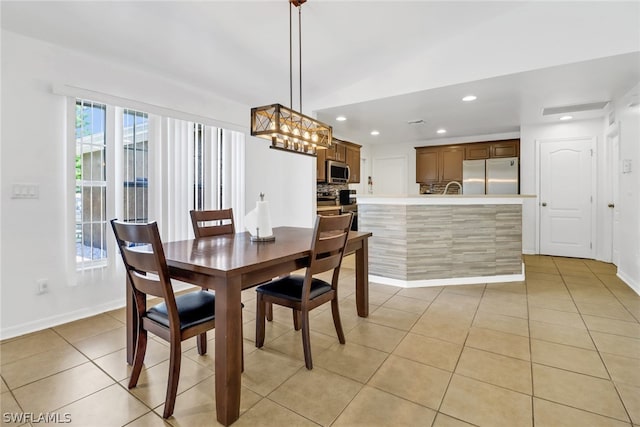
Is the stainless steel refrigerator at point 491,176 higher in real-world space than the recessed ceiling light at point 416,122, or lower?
lower

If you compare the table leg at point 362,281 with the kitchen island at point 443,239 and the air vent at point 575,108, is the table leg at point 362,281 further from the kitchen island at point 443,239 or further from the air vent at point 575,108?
the air vent at point 575,108

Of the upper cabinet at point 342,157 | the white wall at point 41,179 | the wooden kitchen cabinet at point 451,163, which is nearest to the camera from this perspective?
the white wall at point 41,179

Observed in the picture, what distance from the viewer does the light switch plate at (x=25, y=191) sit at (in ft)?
7.89

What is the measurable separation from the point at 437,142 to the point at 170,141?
538 centimetres

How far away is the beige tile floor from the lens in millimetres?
1552

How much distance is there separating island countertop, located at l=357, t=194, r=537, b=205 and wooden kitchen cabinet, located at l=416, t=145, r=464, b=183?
2.71m

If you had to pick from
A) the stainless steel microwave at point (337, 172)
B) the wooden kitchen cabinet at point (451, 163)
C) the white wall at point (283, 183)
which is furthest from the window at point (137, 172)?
the wooden kitchen cabinet at point (451, 163)

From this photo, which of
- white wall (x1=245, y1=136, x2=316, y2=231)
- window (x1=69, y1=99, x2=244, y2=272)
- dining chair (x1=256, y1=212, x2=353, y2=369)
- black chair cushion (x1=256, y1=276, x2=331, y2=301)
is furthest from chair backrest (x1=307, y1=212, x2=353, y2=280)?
white wall (x1=245, y1=136, x2=316, y2=231)

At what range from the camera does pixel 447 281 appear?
3.72 metres

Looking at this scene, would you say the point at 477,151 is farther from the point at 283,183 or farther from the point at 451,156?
the point at 283,183

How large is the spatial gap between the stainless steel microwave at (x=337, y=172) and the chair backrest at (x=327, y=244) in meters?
3.45

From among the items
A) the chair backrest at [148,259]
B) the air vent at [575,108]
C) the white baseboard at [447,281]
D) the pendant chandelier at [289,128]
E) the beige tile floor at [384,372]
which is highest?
the air vent at [575,108]

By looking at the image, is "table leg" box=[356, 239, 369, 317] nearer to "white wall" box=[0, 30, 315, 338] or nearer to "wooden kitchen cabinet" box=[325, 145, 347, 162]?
"white wall" box=[0, 30, 315, 338]

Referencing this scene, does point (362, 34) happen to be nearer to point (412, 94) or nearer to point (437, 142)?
point (412, 94)
